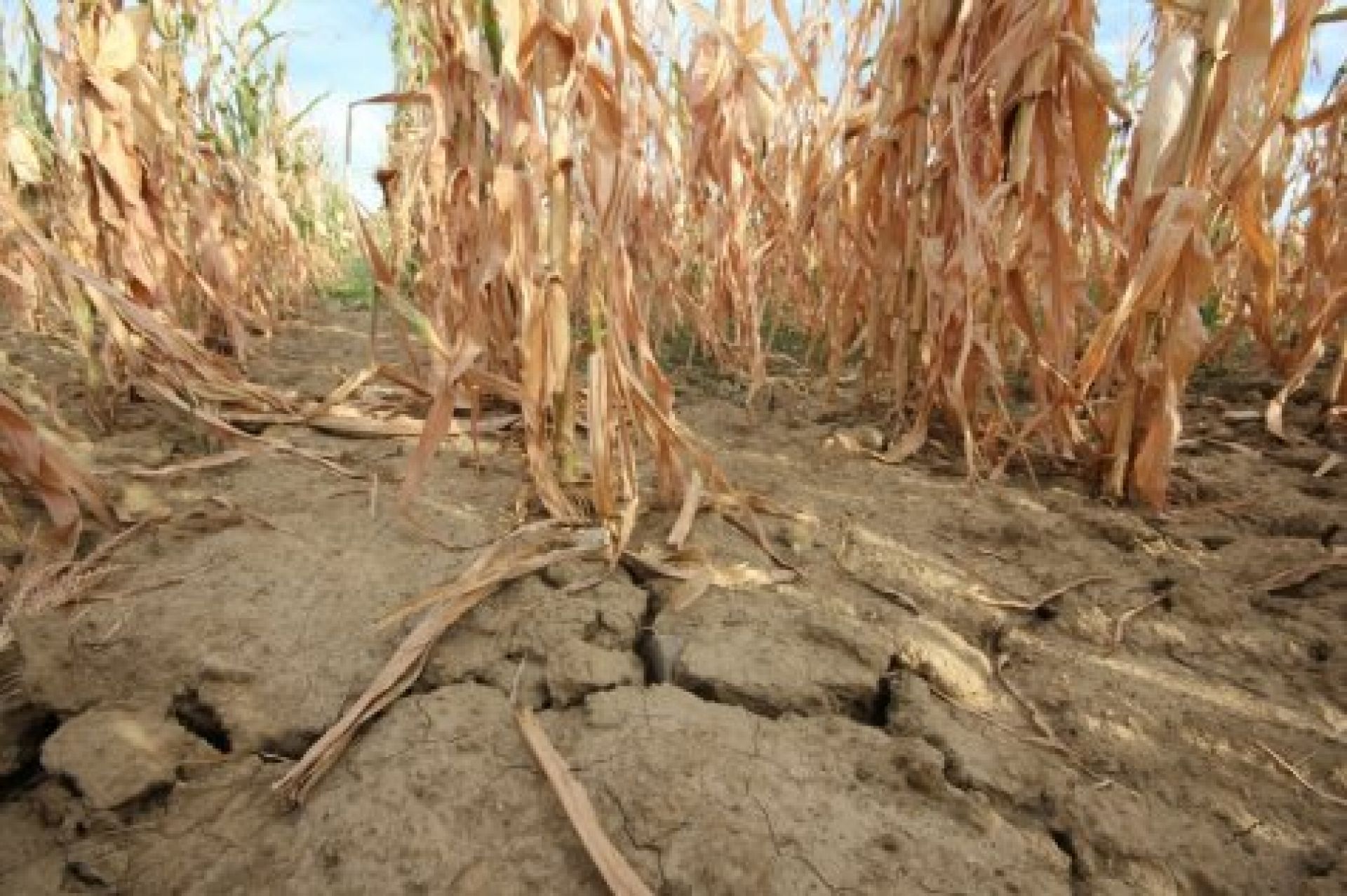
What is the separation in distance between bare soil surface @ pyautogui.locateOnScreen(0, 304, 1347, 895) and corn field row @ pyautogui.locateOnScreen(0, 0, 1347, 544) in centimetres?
15

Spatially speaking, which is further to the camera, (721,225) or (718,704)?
(721,225)

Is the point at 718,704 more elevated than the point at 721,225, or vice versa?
the point at 721,225

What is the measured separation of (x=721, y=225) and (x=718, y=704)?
1.36m

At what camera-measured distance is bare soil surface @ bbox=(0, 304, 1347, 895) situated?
60 centimetres

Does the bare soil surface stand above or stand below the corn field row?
below

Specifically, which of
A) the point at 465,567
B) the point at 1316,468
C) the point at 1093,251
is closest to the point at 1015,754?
the point at 465,567

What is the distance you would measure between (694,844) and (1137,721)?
471 mm

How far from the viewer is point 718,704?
0.74 metres

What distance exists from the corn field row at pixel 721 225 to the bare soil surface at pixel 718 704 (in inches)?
6.0

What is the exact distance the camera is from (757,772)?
2.15 ft

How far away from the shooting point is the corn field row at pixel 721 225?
3.01 ft

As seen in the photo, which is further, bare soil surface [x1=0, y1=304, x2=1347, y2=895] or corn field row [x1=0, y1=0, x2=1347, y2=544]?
corn field row [x1=0, y1=0, x2=1347, y2=544]

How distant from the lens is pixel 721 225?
1.86 m

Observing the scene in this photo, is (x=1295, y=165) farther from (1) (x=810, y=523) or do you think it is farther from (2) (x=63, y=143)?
(2) (x=63, y=143)
